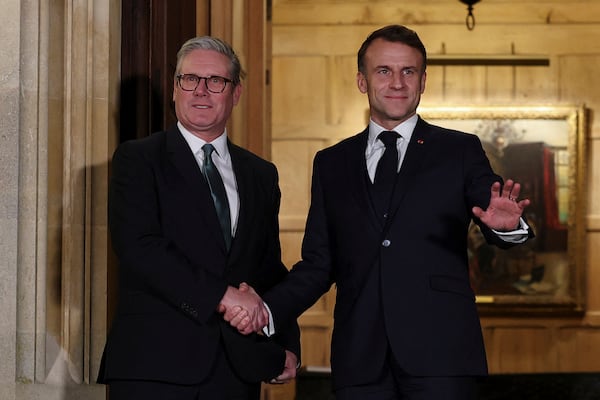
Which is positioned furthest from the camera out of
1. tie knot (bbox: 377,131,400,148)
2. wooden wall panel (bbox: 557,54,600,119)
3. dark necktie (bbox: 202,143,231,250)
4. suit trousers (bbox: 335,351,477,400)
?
wooden wall panel (bbox: 557,54,600,119)

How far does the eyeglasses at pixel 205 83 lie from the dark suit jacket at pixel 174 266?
0.15 metres

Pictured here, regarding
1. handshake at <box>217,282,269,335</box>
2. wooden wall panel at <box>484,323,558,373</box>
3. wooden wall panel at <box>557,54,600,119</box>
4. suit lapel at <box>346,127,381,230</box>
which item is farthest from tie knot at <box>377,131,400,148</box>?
wooden wall panel at <box>557,54,600,119</box>

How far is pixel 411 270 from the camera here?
321 cm

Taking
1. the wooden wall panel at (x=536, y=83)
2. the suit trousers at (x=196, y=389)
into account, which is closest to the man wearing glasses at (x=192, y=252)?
the suit trousers at (x=196, y=389)

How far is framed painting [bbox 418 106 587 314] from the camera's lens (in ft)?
28.4

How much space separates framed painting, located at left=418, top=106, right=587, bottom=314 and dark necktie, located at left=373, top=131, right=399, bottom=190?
17.9 feet

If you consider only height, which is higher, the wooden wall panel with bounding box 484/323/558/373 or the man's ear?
the man's ear

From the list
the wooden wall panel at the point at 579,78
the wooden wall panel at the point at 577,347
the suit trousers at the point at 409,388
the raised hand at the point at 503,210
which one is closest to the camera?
the raised hand at the point at 503,210

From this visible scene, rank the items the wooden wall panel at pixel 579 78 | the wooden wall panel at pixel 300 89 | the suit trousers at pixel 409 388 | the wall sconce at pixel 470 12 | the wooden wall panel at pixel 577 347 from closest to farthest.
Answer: the suit trousers at pixel 409 388 → the wall sconce at pixel 470 12 → the wooden wall panel at pixel 577 347 → the wooden wall panel at pixel 579 78 → the wooden wall panel at pixel 300 89

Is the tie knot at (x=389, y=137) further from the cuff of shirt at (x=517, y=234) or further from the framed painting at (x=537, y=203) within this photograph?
the framed painting at (x=537, y=203)

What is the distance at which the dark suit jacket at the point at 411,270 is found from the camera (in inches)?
125

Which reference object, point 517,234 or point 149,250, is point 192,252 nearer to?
point 149,250

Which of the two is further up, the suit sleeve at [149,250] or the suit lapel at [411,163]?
the suit lapel at [411,163]

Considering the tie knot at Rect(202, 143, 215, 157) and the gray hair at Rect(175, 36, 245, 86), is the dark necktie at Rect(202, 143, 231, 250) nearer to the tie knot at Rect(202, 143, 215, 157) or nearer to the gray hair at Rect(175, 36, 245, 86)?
the tie knot at Rect(202, 143, 215, 157)
